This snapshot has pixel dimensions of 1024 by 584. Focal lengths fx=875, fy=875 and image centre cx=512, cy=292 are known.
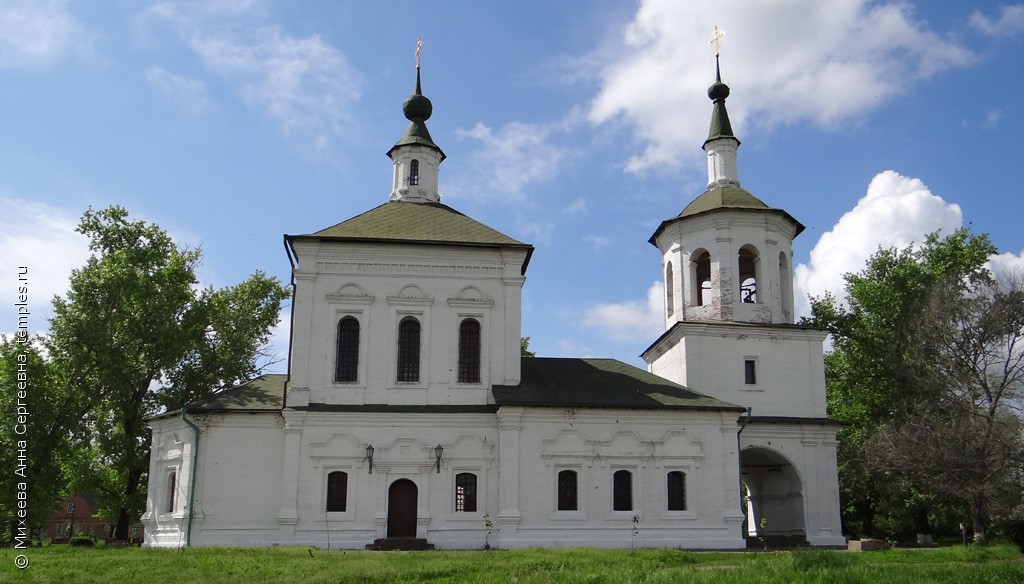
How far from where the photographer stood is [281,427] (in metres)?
22.9

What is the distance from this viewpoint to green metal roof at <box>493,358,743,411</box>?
22766 millimetres

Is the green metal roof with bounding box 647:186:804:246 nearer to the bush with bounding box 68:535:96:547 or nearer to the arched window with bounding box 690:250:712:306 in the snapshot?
the arched window with bounding box 690:250:712:306

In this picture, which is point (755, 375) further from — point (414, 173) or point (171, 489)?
point (171, 489)

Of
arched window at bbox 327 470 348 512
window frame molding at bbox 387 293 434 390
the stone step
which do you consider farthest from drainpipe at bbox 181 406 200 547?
window frame molding at bbox 387 293 434 390

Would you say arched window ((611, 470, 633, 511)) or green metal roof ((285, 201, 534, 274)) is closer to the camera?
arched window ((611, 470, 633, 511))

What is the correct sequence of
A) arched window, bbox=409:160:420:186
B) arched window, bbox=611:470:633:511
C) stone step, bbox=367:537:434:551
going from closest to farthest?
stone step, bbox=367:537:434:551, arched window, bbox=611:470:633:511, arched window, bbox=409:160:420:186

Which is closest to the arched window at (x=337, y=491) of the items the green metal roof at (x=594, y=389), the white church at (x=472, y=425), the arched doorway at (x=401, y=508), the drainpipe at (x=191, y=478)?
the white church at (x=472, y=425)

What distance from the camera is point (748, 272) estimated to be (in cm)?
2773

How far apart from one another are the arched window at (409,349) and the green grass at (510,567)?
20.6 feet

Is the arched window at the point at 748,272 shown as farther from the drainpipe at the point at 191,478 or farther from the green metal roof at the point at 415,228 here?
the drainpipe at the point at 191,478

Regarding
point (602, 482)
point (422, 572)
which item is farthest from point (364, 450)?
point (422, 572)

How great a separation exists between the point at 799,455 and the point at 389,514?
11.3 metres

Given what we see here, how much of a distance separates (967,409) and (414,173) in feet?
60.0

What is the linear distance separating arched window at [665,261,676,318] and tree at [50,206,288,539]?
15.9 m
